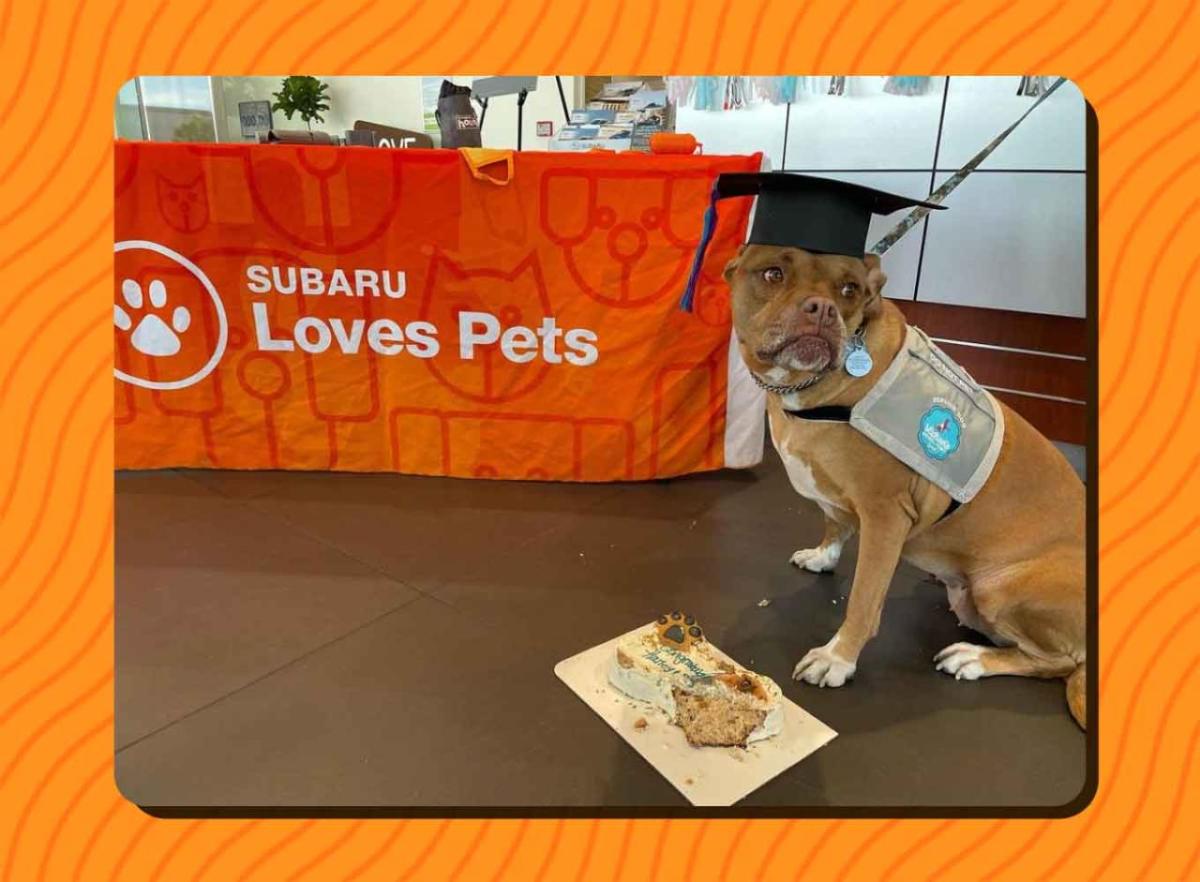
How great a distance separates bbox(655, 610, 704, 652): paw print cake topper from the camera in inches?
80.2

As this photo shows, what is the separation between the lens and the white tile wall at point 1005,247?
324cm

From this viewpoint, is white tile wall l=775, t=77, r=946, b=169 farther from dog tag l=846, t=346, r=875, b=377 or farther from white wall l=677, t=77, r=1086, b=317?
dog tag l=846, t=346, r=875, b=377

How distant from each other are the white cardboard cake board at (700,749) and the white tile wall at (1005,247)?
7.87 ft

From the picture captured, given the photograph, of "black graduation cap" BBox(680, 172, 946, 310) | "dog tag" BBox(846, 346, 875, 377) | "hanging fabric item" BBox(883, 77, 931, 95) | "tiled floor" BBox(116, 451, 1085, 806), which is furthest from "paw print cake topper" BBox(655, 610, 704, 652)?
"hanging fabric item" BBox(883, 77, 931, 95)

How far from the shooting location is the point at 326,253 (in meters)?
3.09

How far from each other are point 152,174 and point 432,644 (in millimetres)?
2281

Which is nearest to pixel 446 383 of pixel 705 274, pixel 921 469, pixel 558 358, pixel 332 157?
pixel 558 358

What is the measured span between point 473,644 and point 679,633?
599 millimetres

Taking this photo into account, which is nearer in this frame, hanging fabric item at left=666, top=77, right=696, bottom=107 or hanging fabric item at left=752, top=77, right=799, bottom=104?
hanging fabric item at left=666, top=77, right=696, bottom=107

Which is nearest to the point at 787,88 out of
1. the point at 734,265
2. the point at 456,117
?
the point at 734,265

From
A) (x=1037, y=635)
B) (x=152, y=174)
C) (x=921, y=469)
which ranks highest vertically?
(x=152, y=174)

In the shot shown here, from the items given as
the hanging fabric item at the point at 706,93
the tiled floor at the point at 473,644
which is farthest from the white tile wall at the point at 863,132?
the tiled floor at the point at 473,644

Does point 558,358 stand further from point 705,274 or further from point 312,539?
point 312,539

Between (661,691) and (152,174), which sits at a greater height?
(152,174)
